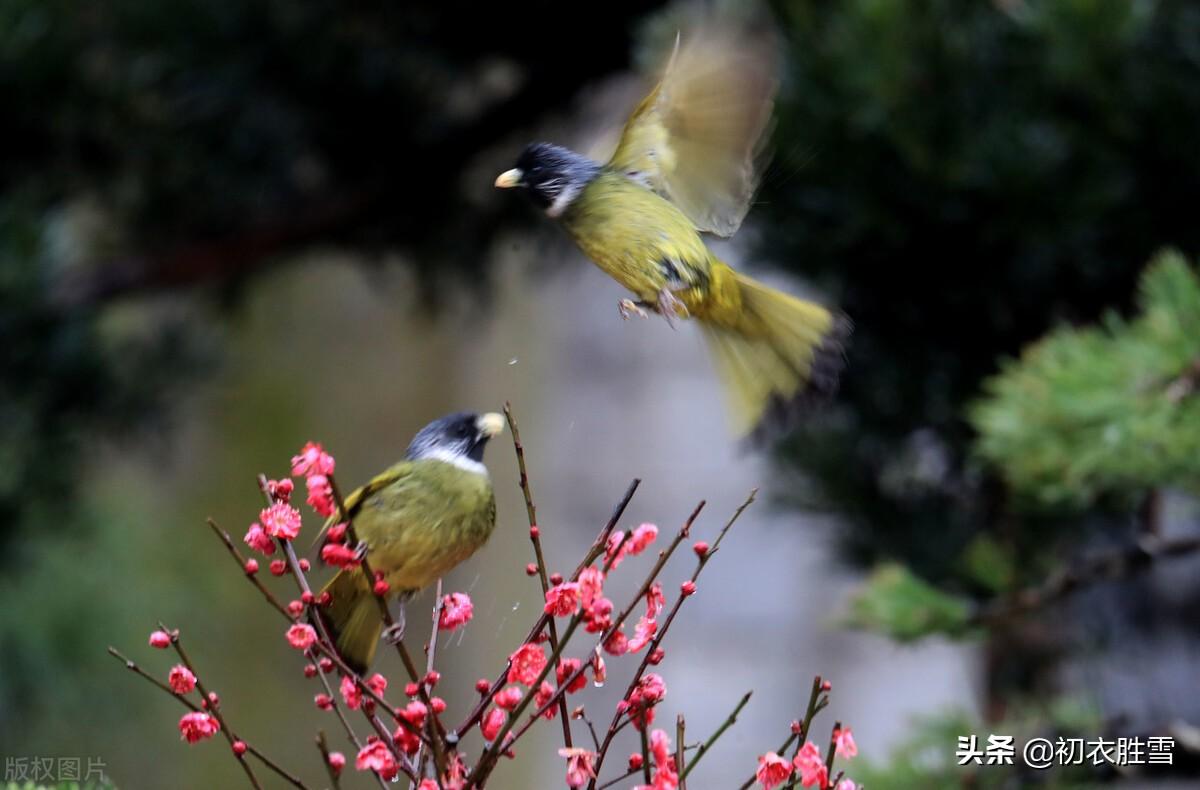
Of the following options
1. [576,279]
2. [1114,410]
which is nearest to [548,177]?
[1114,410]

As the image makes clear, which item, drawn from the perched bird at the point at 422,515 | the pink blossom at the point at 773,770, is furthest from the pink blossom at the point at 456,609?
the pink blossom at the point at 773,770

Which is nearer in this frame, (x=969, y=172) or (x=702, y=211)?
(x=702, y=211)

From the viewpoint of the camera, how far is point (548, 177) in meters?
0.52

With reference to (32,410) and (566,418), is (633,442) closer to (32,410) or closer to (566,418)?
(566,418)

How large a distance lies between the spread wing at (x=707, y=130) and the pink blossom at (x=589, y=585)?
156mm

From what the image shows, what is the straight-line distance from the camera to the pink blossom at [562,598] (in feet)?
1.47

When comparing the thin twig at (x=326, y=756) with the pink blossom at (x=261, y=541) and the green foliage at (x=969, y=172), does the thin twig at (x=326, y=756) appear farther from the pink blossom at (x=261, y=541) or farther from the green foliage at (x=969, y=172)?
the green foliage at (x=969, y=172)

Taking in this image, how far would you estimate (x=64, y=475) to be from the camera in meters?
1.26

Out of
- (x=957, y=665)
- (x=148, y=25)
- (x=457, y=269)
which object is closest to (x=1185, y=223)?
(x=457, y=269)

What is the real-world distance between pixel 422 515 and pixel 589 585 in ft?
0.29

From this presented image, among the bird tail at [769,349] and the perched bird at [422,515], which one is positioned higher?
the bird tail at [769,349]

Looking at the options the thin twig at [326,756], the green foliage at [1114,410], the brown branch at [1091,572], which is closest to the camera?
the thin twig at [326,756]

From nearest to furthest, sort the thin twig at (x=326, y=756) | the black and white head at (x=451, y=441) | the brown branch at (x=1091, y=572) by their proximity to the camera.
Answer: the thin twig at (x=326, y=756) < the black and white head at (x=451, y=441) < the brown branch at (x=1091, y=572)

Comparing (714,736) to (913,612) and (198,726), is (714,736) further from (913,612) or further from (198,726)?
(913,612)
